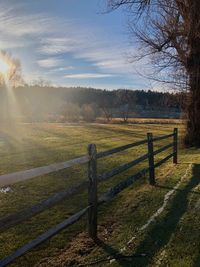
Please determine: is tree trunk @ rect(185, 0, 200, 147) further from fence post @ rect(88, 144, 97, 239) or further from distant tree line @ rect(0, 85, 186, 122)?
fence post @ rect(88, 144, 97, 239)

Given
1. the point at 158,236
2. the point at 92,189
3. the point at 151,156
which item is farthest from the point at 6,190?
the point at 158,236

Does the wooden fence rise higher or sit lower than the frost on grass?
higher

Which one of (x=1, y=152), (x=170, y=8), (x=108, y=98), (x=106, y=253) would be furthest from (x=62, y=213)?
(x=108, y=98)

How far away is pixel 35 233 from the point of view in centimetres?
723

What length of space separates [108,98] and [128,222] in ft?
445

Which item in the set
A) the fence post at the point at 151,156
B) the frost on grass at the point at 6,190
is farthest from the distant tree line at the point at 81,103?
the frost on grass at the point at 6,190

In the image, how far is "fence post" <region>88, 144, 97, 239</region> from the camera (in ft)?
21.2

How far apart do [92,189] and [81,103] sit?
127828 millimetres

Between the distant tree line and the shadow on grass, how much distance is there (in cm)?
1447

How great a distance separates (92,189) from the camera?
259 inches

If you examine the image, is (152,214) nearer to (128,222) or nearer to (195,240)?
(128,222)

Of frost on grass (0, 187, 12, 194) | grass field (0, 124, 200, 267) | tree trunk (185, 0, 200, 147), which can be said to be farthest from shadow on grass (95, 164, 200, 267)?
tree trunk (185, 0, 200, 147)

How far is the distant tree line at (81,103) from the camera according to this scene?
76.6 metres

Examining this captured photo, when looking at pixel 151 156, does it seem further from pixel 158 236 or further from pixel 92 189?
pixel 92 189
